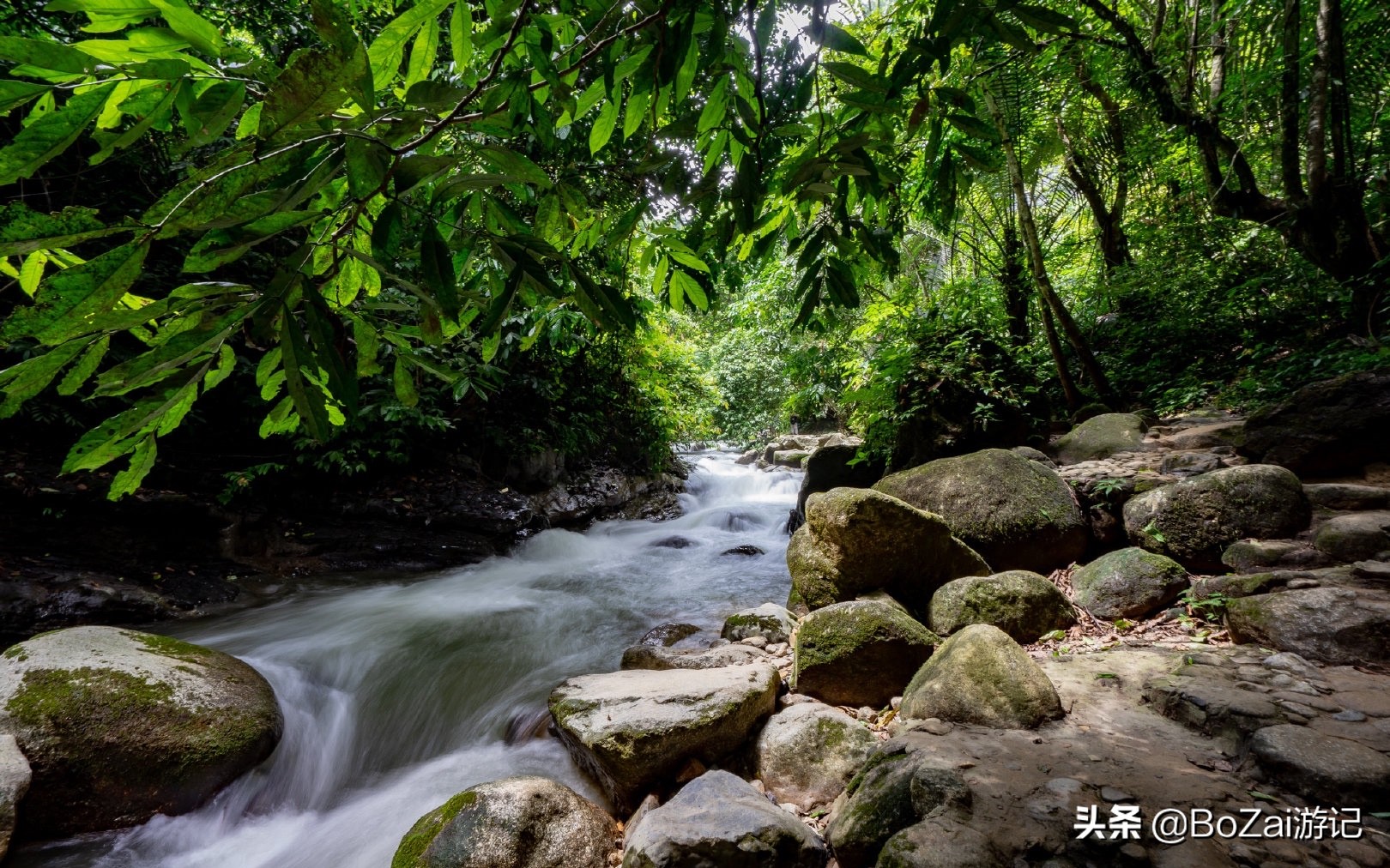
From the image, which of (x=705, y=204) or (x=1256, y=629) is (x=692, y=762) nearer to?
(x=705, y=204)

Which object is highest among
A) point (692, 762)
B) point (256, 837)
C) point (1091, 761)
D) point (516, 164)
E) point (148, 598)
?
point (516, 164)

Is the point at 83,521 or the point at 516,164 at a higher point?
the point at 516,164

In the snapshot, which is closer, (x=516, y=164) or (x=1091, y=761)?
(x=516, y=164)

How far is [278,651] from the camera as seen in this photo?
4129 mm

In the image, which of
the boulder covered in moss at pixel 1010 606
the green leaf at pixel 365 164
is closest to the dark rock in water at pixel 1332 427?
the boulder covered in moss at pixel 1010 606

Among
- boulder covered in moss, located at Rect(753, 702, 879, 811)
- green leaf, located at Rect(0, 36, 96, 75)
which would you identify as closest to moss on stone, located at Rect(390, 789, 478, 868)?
boulder covered in moss, located at Rect(753, 702, 879, 811)

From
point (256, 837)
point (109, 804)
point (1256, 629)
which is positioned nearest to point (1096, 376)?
point (1256, 629)

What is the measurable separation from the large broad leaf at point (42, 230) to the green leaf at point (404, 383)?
1.49ft

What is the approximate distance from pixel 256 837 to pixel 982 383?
258 inches

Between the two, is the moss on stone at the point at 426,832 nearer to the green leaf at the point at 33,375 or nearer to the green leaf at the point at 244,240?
the green leaf at the point at 33,375

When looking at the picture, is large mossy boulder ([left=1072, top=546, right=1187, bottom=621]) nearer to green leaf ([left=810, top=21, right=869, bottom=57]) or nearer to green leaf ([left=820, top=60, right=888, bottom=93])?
green leaf ([left=820, top=60, right=888, bottom=93])

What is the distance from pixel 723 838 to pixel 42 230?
2314mm

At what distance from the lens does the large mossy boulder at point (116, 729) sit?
248 centimetres

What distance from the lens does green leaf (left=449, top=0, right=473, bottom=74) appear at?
2.90 feet
